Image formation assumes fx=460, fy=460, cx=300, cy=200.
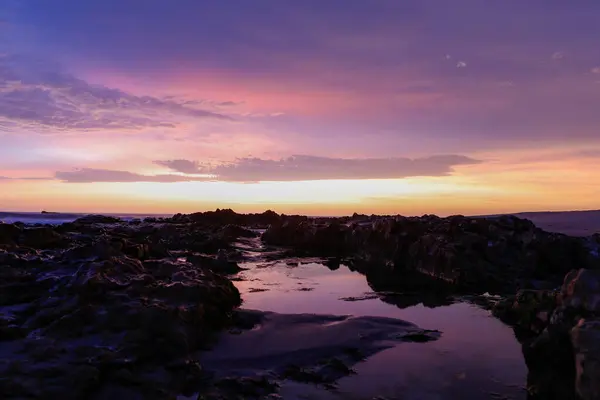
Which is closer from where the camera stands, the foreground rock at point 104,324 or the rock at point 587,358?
the rock at point 587,358

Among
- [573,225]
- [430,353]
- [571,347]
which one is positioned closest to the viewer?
[571,347]

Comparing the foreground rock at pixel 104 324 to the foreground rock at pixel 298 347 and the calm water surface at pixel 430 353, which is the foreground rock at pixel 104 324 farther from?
the calm water surface at pixel 430 353

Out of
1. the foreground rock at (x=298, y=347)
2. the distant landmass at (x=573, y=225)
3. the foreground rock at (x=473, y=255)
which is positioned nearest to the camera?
the foreground rock at (x=298, y=347)

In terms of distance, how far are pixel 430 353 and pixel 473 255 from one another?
28.7ft

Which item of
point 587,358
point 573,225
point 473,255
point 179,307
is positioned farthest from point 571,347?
point 573,225

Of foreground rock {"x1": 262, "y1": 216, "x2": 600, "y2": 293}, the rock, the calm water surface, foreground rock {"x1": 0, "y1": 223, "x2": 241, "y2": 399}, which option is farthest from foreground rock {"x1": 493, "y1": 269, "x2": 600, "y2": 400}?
foreground rock {"x1": 262, "y1": 216, "x2": 600, "y2": 293}

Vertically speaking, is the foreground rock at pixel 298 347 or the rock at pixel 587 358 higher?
the rock at pixel 587 358

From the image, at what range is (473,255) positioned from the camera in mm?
15258

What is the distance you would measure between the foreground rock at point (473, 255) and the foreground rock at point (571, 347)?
668 centimetres

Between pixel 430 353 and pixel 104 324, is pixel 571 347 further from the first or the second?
pixel 104 324

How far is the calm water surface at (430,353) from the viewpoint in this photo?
5.91 m

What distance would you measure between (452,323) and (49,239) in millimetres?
14171

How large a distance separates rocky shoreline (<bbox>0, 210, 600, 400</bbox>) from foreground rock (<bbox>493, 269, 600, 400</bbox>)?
0.02 m

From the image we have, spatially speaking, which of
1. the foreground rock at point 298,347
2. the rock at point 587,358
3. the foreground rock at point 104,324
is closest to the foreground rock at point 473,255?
the foreground rock at point 298,347
